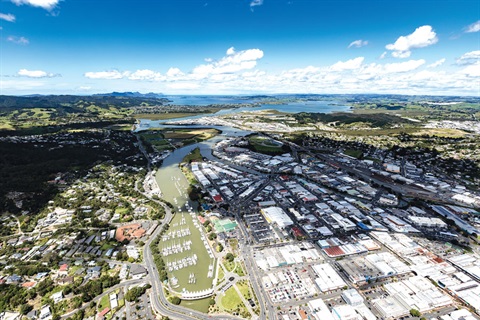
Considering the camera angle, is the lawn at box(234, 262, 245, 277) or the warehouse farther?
the lawn at box(234, 262, 245, 277)

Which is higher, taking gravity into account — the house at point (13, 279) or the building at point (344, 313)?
the building at point (344, 313)

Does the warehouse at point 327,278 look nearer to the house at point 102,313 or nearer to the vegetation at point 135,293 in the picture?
the vegetation at point 135,293

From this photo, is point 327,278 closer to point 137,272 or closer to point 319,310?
point 319,310

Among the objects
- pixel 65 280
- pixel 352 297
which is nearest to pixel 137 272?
pixel 65 280

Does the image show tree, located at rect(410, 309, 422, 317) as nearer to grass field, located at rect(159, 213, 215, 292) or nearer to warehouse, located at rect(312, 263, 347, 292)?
warehouse, located at rect(312, 263, 347, 292)

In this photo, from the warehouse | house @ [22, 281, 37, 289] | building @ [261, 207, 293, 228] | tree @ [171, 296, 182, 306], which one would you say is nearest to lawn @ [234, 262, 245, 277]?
tree @ [171, 296, 182, 306]

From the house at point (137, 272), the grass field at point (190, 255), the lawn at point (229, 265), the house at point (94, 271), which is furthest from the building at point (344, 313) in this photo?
the house at point (94, 271)

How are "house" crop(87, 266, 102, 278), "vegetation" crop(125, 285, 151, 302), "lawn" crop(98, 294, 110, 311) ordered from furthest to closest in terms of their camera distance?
"house" crop(87, 266, 102, 278) < "vegetation" crop(125, 285, 151, 302) < "lawn" crop(98, 294, 110, 311)

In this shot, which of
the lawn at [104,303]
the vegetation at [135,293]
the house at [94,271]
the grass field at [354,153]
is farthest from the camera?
the grass field at [354,153]

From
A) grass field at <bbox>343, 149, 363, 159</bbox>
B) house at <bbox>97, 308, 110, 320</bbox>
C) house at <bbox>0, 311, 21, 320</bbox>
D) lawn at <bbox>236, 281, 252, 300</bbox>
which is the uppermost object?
grass field at <bbox>343, 149, 363, 159</bbox>
